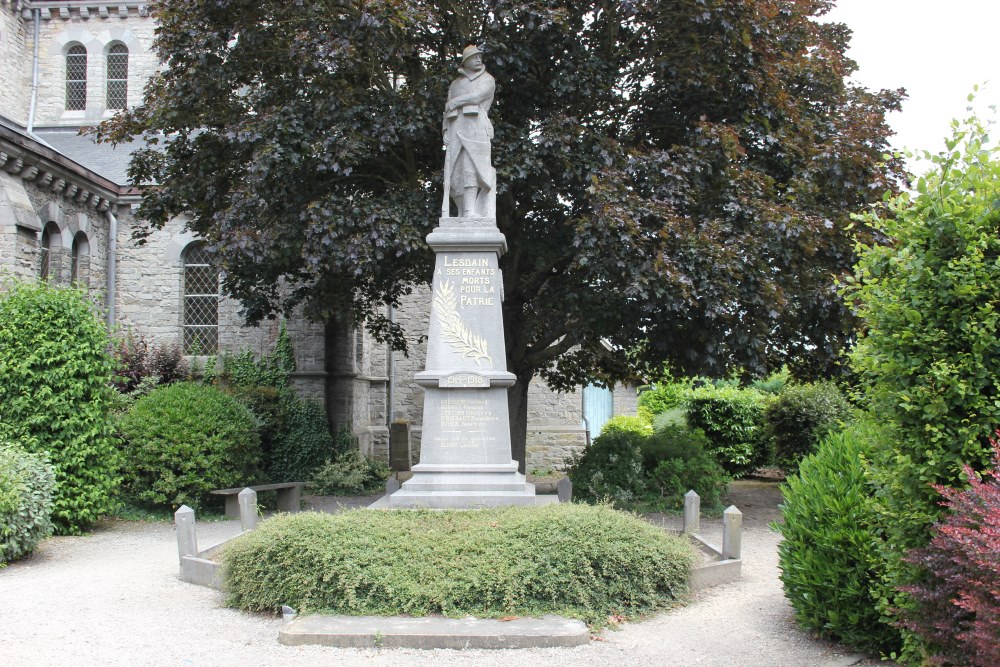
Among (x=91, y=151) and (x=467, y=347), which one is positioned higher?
(x=91, y=151)

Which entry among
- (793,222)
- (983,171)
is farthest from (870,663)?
(793,222)

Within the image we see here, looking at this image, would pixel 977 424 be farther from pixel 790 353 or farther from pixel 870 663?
pixel 790 353

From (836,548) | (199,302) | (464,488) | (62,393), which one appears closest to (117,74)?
(199,302)

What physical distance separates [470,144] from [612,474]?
618cm

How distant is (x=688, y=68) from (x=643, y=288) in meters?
3.59

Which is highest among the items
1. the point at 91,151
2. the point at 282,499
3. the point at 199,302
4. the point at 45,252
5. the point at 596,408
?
the point at 91,151

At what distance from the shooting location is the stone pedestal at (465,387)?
865 cm

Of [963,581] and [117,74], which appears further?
[117,74]

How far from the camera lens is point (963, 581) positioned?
417cm

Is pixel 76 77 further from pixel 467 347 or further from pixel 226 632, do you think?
pixel 226 632

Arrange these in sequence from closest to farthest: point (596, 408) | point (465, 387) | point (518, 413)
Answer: point (465, 387) → point (518, 413) → point (596, 408)

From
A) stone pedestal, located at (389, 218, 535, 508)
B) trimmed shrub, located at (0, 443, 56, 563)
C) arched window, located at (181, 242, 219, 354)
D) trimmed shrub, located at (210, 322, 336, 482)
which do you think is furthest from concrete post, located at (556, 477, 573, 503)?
arched window, located at (181, 242, 219, 354)

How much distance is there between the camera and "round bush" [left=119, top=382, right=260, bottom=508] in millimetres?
12812

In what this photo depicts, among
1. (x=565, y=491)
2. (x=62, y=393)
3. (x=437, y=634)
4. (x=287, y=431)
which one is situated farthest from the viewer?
(x=287, y=431)
